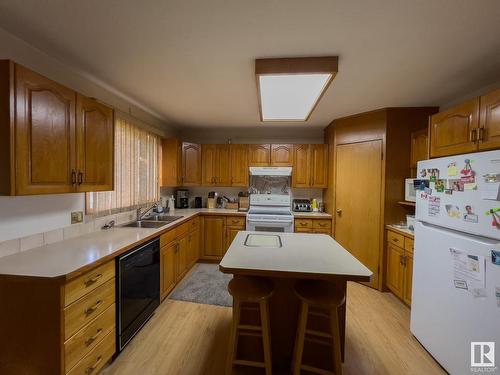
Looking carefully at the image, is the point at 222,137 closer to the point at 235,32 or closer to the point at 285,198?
the point at 285,198

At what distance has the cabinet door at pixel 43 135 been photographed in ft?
4.10

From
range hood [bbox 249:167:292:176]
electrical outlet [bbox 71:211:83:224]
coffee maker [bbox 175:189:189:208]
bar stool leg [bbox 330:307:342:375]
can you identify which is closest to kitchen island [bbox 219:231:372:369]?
bar stool leg [bbox 330:307:342:375]

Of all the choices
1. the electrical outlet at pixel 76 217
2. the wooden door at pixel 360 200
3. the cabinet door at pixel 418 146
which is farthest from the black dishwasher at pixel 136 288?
the cabinet door at pixel 418 146

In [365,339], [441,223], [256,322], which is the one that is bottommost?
[365,339]

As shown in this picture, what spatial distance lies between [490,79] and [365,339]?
2.58 meters

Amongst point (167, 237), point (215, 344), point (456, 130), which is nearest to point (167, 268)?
point (167, 237)

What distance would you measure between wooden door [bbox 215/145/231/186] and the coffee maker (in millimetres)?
696

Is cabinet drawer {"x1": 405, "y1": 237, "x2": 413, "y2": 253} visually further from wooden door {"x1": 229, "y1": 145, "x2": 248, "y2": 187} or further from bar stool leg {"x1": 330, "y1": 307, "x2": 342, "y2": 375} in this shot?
wooden door {"x1": 229, "y1": 145, "x2": 248, "y2": 187}

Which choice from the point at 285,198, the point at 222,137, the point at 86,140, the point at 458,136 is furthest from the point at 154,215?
the point at 458,136

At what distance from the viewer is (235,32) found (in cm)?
140

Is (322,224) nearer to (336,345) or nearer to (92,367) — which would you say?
(336,345)

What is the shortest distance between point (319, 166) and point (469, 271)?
2.54 meters

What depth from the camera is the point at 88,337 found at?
140 centimetres

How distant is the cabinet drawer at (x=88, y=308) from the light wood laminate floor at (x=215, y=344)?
0.52 meters
